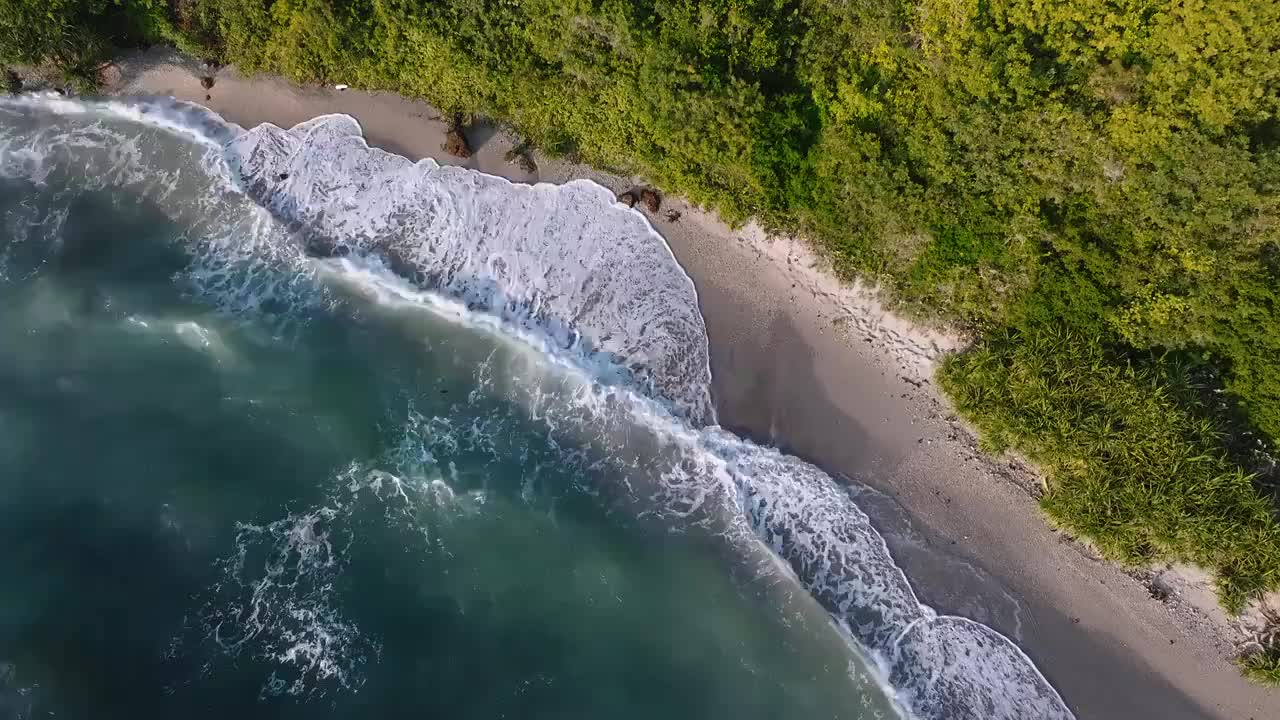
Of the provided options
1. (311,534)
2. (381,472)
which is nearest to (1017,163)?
(381,472)

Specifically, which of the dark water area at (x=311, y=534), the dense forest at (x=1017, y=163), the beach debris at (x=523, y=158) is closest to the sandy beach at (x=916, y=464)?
the beach debris at (x=523, y=158)

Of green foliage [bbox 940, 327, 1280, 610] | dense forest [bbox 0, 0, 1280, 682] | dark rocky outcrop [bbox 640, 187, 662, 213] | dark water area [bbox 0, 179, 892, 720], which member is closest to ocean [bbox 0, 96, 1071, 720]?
dark water area [bbox 0, 179, 892, 720]

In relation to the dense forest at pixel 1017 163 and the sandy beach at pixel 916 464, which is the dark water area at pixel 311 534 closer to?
the sandy beach at pixel 916 464

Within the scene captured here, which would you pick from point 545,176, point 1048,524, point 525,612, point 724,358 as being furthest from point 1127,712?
point 545,176

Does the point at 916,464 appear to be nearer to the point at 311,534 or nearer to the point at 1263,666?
the point at 1263,666

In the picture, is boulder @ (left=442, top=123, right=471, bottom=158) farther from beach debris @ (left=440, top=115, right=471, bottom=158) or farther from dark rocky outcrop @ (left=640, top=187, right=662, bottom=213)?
dark rocky outcrop @ (left=640, top=187, right=662, bottom=213)

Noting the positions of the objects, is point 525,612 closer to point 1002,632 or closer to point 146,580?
point 146,580
